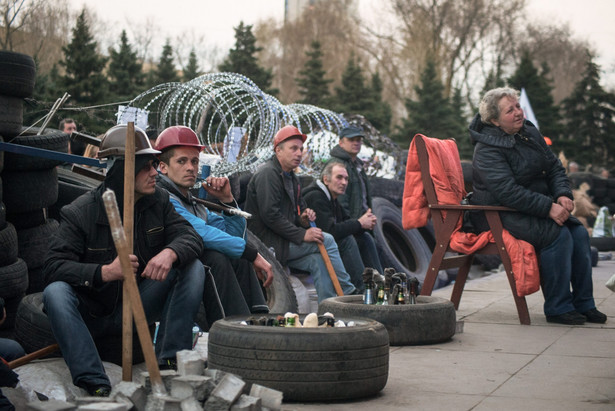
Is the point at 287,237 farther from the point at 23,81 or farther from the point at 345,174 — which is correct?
the point at 23,81

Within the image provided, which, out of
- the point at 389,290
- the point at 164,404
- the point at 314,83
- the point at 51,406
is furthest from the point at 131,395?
the point at 314,83

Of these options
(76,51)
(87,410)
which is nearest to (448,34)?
(76,51)

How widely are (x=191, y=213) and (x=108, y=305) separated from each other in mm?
1270

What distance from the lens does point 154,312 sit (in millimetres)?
4914

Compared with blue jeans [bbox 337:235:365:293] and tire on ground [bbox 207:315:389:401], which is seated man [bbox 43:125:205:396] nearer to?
tire on ground [bbox 207:315:389:401]

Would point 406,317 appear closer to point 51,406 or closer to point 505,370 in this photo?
point 505,370

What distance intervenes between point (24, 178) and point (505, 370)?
4129 millimetres

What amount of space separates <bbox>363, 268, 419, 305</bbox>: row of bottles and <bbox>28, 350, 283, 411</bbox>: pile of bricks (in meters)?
2.70

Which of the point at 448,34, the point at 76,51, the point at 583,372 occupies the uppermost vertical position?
the point at 448,34

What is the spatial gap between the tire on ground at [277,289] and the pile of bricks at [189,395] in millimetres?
3865

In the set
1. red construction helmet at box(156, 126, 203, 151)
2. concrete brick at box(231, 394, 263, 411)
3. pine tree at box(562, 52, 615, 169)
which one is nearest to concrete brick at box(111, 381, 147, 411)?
concrete brick at box(231, 394, 263, 411)

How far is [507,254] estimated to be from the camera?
24.7 ft

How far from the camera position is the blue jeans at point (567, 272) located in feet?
24.2

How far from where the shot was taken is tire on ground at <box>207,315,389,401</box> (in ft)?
13.8
